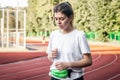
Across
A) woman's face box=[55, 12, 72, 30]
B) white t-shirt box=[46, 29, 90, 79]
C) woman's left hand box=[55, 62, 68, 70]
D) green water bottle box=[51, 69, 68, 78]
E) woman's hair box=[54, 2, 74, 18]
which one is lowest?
green water bottle box=[51, 69, 68, 78]

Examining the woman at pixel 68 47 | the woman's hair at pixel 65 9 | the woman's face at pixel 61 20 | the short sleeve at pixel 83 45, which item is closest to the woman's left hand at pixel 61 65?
the woman at pixel 68 47

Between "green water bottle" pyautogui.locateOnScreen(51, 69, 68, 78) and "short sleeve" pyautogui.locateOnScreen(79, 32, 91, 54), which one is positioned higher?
"short sleeve" pyautogui.locateOnScreen(79, 32, 91, 54)

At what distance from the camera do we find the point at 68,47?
157 inches

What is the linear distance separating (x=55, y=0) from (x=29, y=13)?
53.7ft

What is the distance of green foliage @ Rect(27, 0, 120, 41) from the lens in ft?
167

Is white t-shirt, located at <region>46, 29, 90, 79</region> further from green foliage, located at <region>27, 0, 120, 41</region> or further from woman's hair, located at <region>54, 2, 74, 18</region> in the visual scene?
green foliage, located at <region>27, 0, 120, 41</region>

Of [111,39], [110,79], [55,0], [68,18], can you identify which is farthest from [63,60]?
[55,0]

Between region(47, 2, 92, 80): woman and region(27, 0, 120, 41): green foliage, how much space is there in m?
46.7

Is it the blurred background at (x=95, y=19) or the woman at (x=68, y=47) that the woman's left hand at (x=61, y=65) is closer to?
the woman at (x=68, y=47)

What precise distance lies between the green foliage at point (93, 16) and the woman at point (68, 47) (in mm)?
46730

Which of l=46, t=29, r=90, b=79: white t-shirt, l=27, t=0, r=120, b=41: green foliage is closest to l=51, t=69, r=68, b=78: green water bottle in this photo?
l=46, t=29, r=90, b=79: white t-shirt

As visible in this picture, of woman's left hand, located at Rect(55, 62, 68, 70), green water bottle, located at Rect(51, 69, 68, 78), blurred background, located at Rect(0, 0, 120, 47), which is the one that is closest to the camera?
woman's left hand, located at Rect(55, 62, 68, 70)

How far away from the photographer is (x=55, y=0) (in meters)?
77.1

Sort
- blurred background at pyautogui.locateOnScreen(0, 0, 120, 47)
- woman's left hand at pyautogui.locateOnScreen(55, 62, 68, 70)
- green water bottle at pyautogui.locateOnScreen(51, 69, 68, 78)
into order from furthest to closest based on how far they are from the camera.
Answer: blurred background at pyautogui.locateOnScreen(0, 0, 120, 47)
green water bottle at pyautogui.locateOnScreen(51, 69, 68, 78)
woman's left hand at pyautogui.locateOnScreen(55, 62, 68, 70)
